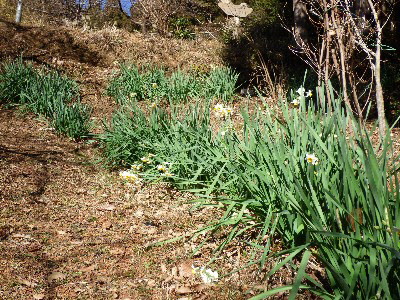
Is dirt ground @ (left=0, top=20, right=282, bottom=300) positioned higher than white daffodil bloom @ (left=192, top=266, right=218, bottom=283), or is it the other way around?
white daffodil bloom @ (left=192, top=266, right=218, bottom=283)

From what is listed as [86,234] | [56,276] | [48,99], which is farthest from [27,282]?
[48,99]

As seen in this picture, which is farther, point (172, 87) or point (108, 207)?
point (172, 87)

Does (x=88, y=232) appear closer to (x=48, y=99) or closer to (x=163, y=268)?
(x=163, y=268)

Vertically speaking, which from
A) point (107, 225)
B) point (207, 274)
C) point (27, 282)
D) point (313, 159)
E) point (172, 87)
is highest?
point (172, 87)

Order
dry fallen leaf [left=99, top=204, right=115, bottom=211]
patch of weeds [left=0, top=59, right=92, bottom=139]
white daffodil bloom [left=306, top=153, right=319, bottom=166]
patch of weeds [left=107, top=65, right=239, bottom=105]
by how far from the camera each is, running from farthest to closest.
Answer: patch of weeds [left=107, top=65, right=239, bottom=105]
patch of weeds [left=0, top=59, right=92, bottom=139]
dry fallen leaf [left=99, top=204, right=115, bottom=211]
white daffodil bloom [left=306, top=153, right=319, bottom=166]

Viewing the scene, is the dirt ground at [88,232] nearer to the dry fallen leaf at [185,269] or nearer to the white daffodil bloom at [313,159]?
the dry fallen leaf at [185,269]

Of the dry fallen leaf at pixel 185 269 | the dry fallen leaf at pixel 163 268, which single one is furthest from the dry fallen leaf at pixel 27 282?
the dry fallen leaf at pixel 185 269

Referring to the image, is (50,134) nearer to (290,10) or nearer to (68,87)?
(68,87)

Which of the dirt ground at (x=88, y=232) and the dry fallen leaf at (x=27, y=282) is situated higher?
the dirt ground at (x=88, y=232)

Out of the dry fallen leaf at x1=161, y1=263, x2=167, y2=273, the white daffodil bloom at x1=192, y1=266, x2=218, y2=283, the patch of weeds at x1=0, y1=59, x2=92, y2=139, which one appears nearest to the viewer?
the white daffodil bloom at x1=192, y1=266, x2=218, y2=283

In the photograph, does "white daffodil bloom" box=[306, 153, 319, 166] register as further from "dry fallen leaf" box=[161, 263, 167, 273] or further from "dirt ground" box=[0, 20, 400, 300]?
"dry fallen leaf" box=[161, 263, 167, 273]

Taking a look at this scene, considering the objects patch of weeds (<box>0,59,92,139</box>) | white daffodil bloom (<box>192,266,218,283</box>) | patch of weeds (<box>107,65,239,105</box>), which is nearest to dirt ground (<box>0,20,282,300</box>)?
white daffodil bloom (<box>192,266,218,283</box>)

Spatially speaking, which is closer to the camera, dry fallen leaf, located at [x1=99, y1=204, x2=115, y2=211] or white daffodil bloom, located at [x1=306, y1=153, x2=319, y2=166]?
white daffodil bloom, located at [x1=306, y1=153, x2=319, y2=166]

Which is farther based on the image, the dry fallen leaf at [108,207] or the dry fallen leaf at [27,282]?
the dry fallen leaf at [108,207]
